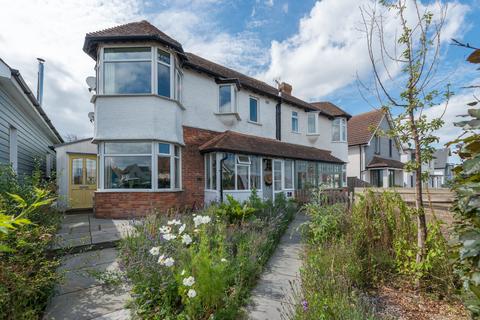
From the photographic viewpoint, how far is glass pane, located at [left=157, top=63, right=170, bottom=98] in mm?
9312

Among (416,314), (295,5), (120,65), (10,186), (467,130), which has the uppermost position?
(295,5)

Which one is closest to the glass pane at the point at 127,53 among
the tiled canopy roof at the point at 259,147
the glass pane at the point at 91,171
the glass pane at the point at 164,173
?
the glass pane at the point at 164,173

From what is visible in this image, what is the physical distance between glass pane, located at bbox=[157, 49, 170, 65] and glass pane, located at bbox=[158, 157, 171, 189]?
3.83m

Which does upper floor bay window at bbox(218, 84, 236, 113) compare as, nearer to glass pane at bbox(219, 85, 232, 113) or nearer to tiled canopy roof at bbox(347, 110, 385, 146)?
glass pane at bbox(219, 85, 232, 113)

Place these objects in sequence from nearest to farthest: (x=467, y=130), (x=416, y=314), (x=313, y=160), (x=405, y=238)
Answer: (x=467, y=130)
(x=416, y=314)
(x=405, y=238)
(x=313, y=160)

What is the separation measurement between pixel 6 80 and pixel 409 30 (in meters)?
8.79

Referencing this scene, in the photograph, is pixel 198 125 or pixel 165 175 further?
pixel 198 125

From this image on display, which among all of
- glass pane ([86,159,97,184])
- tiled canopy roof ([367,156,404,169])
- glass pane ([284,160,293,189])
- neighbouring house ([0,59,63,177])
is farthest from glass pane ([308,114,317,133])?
neighbouring house ([0,59,63,177])

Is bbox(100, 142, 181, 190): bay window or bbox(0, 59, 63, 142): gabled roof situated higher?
bbox(0, 59, 63, 142): gabled roof

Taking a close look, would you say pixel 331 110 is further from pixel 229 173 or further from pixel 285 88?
pixel 229 173

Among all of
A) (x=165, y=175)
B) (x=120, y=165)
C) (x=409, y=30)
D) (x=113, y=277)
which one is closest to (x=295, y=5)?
(x=409, y=30)

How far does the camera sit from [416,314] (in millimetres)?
2811

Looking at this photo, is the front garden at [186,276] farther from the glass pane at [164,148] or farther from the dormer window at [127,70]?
the dormer window at [127,70]

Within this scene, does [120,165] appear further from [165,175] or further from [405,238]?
[405,238]
